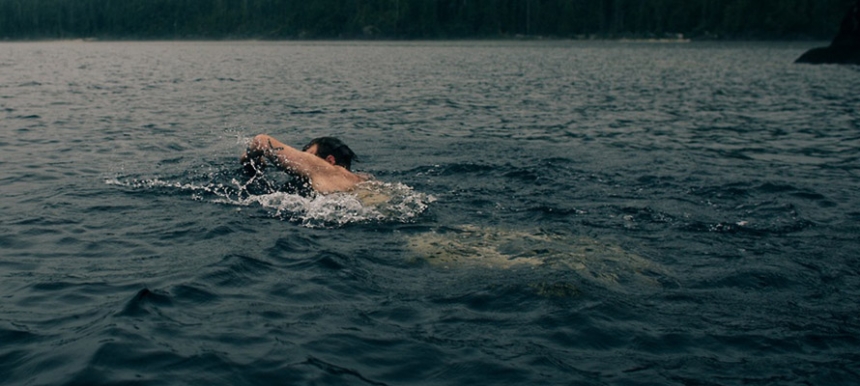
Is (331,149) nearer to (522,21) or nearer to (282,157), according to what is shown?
(282,157)

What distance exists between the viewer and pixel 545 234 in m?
9.53

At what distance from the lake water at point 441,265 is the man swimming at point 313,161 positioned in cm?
31

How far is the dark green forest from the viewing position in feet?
447

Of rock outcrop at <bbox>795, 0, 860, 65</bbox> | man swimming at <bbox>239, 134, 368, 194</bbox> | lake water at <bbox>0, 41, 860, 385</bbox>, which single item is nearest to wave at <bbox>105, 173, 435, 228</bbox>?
lake water at <bbox>0, 41, 860, 385</bbox>

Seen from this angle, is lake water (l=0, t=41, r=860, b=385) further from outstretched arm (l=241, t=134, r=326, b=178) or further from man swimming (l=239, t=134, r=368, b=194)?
outstretched arm (l=241, t=134, r=326, b=178)

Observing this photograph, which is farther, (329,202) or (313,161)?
(329,202)

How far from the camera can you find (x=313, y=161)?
10.2 metres

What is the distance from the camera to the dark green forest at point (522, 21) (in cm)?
13638

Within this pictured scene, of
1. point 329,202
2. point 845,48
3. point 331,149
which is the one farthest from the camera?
point 845,48

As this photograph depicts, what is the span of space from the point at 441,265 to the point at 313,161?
3018 mm

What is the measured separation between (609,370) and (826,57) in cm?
6881

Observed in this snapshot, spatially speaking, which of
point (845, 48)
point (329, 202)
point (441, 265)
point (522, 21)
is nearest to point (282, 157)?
point (329, 202)

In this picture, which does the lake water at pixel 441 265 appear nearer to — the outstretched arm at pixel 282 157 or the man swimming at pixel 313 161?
the man swimming at pixel 313 161

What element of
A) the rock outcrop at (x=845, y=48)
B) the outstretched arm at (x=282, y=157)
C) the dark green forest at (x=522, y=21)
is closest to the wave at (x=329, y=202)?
the outstretched arm at (x=282, y=157)
